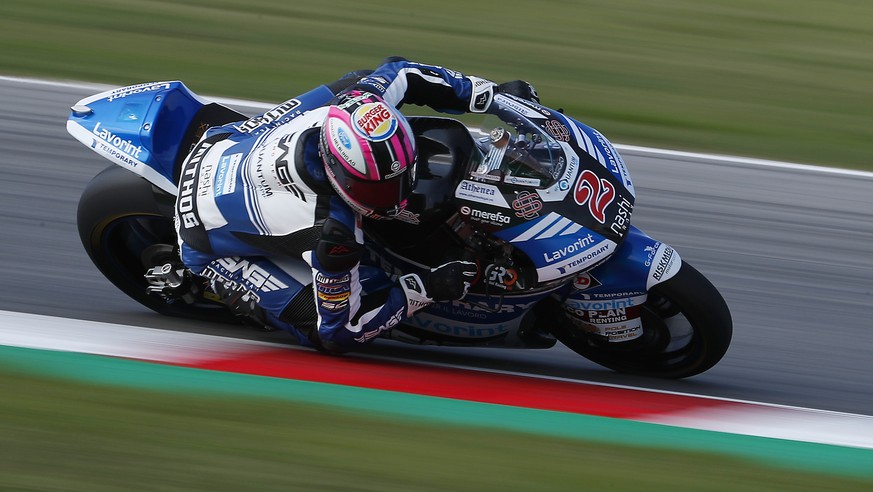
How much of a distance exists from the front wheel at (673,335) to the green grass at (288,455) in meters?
0.82

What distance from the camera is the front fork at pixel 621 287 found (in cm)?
442

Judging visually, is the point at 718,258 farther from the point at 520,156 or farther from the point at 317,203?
the point at 317,203

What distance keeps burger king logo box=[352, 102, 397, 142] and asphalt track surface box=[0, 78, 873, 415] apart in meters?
1.39

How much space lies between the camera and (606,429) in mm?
4008

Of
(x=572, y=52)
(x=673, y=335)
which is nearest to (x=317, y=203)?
(x=673, y=335)

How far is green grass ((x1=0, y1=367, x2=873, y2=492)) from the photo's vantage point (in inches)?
137

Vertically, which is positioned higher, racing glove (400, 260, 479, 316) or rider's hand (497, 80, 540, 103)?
rider's hand (497, 80, 540, 103)

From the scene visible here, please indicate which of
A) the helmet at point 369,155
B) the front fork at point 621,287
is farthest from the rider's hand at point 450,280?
the front fork at point 621,287

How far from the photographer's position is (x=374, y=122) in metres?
3.99

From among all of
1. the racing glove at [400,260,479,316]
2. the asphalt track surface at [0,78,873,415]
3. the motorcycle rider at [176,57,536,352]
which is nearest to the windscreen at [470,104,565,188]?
the motorcycle rider at [176,57,536,352]

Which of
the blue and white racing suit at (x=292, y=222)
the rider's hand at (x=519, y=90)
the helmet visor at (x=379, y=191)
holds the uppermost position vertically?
the rider's hand at (x=519, y=90)

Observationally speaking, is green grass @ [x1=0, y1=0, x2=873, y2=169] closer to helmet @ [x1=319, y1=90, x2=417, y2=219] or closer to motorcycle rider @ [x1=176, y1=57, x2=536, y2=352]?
motorcycle rider @ [x1=176, y1=57, x2=536, y2=352]

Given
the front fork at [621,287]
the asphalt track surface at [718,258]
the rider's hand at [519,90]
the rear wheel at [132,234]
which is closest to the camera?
the front fork at [621,287]

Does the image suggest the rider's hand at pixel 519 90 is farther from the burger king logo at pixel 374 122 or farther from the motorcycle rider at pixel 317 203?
the burger king logo at pixel 374 122
